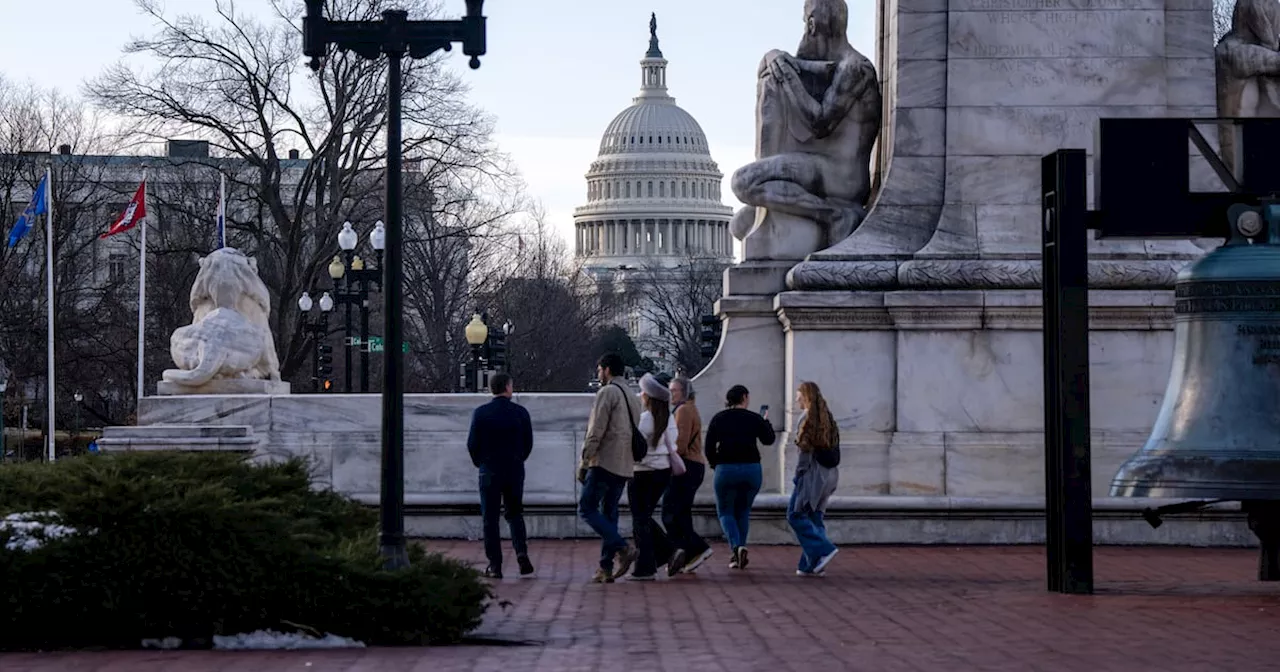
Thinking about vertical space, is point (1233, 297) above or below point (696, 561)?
above

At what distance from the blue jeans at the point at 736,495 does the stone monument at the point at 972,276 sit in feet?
7.69

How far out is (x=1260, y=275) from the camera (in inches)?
505

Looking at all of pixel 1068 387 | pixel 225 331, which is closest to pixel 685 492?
pixel 1068 387

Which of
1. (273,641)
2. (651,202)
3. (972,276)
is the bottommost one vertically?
(273,641)

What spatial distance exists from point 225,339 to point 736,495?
6.70 meters

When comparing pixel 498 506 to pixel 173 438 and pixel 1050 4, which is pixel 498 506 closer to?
pixel 173 438

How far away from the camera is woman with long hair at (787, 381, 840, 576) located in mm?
17500

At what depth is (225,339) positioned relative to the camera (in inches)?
894

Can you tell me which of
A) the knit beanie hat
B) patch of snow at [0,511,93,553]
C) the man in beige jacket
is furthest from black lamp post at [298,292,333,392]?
patch of snow at [0,511,93,553]

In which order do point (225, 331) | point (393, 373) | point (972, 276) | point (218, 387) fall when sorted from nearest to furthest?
point (393, 373)
point (972, 276)
point (218, 387)
point (225, 331)

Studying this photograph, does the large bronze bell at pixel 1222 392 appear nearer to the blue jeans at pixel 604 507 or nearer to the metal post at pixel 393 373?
the metal post at pixel 393 373

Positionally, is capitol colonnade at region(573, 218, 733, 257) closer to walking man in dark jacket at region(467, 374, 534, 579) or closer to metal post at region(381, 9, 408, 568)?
walking man in dark jacket at region(467, 374, 534, 579)

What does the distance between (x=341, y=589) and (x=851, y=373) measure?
9585 mm

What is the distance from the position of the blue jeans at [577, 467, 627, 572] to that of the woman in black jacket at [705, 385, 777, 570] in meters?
0.84
